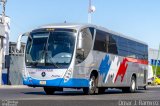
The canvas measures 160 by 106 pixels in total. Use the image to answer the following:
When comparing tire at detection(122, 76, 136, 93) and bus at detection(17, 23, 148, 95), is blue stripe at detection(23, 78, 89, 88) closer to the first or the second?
bus at detection(17, 23, 148, 95)

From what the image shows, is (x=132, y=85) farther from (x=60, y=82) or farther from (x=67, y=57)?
(x=60, y=82)

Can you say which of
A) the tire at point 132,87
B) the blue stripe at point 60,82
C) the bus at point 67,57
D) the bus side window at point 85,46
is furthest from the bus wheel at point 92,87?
the tire at point 132,87

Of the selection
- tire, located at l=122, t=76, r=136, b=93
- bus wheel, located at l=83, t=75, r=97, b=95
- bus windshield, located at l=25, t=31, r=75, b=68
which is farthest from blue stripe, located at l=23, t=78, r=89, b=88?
tire, located at l=122, t=76, r=136, b=93

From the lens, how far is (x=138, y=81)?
30.2 meters

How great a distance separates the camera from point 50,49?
830 inches

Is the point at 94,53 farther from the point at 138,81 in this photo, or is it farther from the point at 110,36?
the point at 138,81

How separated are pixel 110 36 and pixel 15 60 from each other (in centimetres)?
2285

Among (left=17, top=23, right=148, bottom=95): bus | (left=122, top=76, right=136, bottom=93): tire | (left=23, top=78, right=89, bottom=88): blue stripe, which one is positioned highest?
(left=17, top=23, right=148, bottom=95): bus

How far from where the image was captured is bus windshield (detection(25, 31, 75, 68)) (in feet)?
68.5

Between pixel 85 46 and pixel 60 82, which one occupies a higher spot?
pixel 85 46

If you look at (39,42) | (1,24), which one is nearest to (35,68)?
(39,42)

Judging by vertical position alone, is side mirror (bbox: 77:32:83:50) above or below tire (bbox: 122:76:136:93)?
above

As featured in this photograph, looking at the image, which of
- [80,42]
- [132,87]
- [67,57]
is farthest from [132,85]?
[67,57]

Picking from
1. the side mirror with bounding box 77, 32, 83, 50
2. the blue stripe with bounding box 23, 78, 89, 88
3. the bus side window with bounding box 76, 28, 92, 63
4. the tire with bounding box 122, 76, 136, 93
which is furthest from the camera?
the tire with bounding box 122, 76, 136, 93
